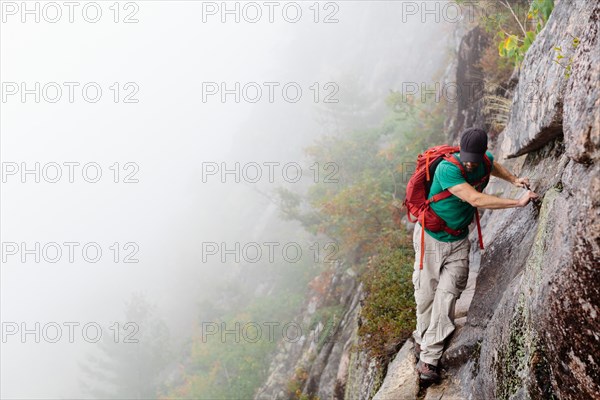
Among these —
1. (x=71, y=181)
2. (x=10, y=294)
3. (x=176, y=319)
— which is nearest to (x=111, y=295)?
(x=176, y=319)

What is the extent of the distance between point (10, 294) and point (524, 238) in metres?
107

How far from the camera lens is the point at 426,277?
4430 millimetres

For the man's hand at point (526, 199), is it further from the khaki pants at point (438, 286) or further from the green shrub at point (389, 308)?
the green shrub at point (389, 308)

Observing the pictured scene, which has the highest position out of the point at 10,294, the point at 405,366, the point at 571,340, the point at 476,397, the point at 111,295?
the point at 571,340

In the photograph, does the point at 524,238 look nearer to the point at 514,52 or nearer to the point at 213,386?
the point at 514,52

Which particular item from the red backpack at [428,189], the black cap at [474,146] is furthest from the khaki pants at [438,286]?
the black cap at [474,146]

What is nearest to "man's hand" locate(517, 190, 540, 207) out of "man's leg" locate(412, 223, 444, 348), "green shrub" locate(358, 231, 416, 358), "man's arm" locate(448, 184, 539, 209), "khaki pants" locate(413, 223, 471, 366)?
"man's arm" locate(448, 184, 539, 209)

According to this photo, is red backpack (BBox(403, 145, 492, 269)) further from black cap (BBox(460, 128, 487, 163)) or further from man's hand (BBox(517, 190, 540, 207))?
man's hand (BBox(517, 190, 540, 207))

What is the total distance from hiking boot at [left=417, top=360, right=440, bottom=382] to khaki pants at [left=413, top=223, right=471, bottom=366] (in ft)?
0.17

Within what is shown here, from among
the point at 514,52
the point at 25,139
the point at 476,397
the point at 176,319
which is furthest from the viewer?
the point at 25,139

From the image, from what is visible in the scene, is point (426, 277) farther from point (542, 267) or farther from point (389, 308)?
point (389, 308)

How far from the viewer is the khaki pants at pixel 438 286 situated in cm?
427

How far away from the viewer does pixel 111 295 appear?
63594 mm

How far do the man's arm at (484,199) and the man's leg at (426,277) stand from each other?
809mm
